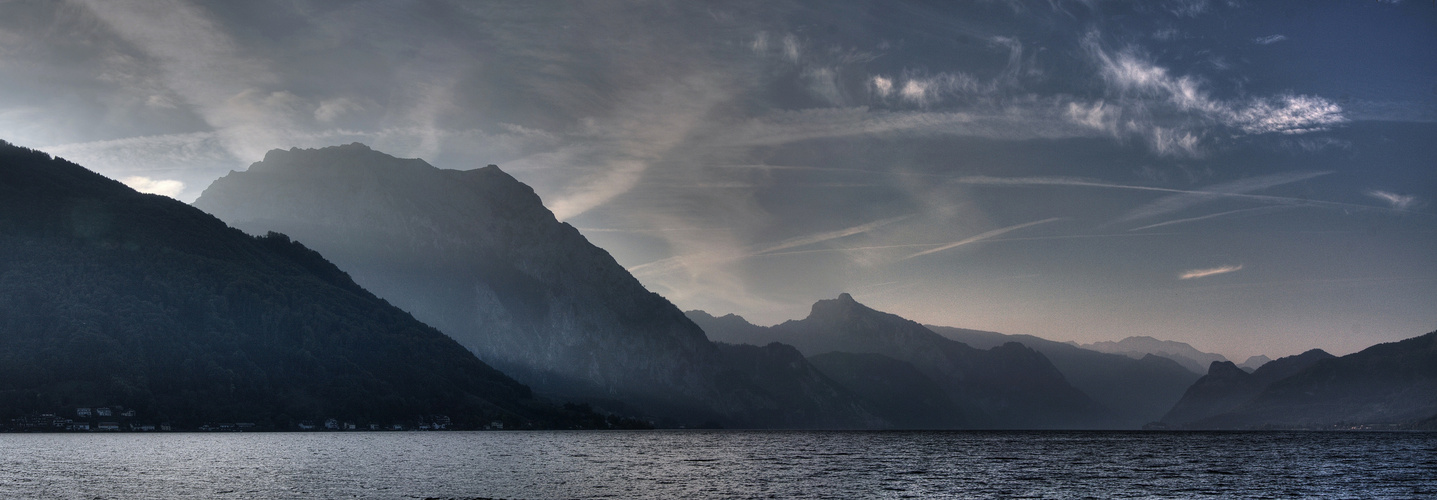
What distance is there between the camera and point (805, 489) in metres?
101

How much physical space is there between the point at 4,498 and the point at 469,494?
1698 inches

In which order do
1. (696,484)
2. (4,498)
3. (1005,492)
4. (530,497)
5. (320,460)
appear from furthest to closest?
(320,460), (696,484), (1005,492), (530,497), (4,498)

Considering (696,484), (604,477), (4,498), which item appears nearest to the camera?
→ (4,498)

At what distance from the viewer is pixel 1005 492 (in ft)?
322

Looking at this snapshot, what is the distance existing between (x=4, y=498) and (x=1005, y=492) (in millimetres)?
100888

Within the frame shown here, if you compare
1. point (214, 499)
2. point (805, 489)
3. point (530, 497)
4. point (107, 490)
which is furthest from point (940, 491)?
point (107, 490)

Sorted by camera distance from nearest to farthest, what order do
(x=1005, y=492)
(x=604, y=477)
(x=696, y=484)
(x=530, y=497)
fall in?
(x=530, y=497) < (x=1005, y=492) < (x=696, y=484) < (x=604, y=477)

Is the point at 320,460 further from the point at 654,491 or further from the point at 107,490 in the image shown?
the point at 654,491

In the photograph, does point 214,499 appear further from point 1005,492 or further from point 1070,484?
point 1070,484

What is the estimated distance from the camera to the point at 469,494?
94188 mm

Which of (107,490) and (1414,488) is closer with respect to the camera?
(107,490)

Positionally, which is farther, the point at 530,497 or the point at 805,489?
the point at 805,489

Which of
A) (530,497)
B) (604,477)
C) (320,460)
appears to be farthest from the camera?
(320,460)

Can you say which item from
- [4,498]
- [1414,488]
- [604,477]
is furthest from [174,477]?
[1414,488]
